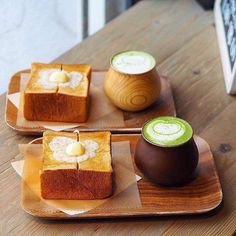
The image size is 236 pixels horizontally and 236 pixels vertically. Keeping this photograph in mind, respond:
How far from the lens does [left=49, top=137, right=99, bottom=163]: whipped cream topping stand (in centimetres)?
76

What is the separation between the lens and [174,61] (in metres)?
1.09

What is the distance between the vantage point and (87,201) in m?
0.75

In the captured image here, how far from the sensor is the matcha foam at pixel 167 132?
756 mm

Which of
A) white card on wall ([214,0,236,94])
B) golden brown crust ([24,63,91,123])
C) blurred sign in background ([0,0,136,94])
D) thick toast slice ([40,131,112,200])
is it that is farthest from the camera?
blurred sign in background ([0,0,136,94])

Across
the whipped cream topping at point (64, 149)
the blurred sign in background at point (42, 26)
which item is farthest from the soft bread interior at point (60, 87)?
the blurred sign in background at point (42, 26)

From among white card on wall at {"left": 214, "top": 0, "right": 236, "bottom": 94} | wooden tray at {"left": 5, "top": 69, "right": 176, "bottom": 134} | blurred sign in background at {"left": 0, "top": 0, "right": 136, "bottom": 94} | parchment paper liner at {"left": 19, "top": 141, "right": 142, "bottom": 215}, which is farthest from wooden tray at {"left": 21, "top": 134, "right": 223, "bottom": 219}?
blurred sign in background at {"left": 0, "top": 0, "right": 136, "bottom": 94}

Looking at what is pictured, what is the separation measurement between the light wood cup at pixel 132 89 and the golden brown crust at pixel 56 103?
5 cm

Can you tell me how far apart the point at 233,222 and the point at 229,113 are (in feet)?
0.87

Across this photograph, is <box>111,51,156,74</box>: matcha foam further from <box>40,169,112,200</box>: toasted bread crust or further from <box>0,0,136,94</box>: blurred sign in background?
<box>0,0,136,94</box>: blurred sign in background

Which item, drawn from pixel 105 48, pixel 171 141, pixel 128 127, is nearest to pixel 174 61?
pixel 105 48

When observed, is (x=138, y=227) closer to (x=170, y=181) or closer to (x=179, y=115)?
→ (x=170, y=181)

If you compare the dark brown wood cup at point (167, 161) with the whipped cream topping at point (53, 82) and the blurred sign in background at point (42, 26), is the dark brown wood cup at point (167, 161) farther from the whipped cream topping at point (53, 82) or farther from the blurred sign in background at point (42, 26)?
the blurred sign in background at point (42, 26)

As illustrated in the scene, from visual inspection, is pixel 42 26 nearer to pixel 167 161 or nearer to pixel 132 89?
pixel 132 89

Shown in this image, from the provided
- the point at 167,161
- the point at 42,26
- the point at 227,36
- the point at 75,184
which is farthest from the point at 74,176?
the point at 42,26
